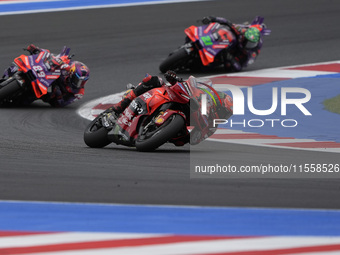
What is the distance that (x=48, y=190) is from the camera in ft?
22.6

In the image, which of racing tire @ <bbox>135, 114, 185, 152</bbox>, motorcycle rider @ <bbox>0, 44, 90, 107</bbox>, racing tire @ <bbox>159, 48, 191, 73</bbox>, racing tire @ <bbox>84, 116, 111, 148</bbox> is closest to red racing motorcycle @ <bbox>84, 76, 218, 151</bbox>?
racing tire @ <bbox>135, 114, 185, 152</bbox>

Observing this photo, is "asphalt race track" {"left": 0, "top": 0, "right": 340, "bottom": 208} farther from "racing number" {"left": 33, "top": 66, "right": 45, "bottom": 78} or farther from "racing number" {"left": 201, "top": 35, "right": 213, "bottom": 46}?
"racing number" {"left": 201, "top": 35, "right": 213, "bottom": 46}

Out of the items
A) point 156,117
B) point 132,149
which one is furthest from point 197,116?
point 132,149

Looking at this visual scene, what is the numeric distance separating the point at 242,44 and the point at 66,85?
14.3ft

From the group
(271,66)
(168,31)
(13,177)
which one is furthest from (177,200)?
(168,31)

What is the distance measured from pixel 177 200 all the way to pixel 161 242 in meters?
1.17

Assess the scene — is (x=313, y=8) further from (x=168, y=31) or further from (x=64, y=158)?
(x=64, y=158)

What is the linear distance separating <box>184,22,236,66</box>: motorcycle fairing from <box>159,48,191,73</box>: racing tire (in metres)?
0.29

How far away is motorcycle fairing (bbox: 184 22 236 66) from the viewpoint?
1560 cm

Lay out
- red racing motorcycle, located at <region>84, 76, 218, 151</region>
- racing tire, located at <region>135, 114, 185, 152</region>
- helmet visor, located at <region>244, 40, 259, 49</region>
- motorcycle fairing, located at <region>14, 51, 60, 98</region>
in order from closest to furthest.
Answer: racing tire, located at <region>135, 114, 185, 152</region> → red racing motorcycle, located at <region>84, 76, 218, 151</region> → motorcycle fairing, located at <region>14, 51, 60, 98</region> → helmet visor, located at <region>244, 40, 259, 49</region>

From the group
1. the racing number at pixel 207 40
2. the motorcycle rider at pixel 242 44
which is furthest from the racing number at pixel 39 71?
the motorcycle rider at pixel 242 44

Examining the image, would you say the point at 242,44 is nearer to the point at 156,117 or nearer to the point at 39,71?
A: the point at 39,71

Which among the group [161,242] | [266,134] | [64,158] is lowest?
[266,134]

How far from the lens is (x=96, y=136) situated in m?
9.26
